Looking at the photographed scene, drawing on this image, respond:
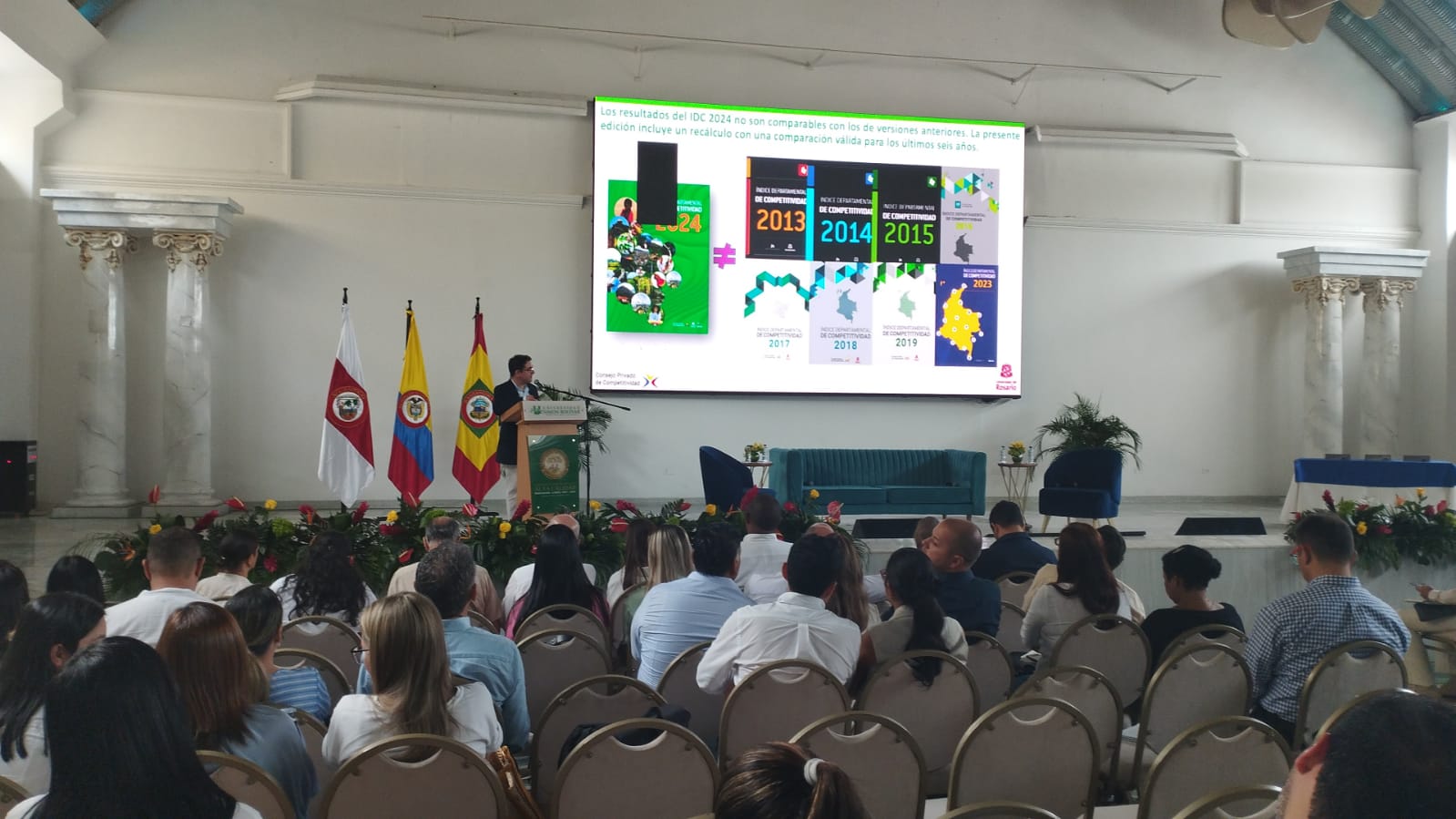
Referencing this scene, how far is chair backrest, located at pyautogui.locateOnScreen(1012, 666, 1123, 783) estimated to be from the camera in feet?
9.12

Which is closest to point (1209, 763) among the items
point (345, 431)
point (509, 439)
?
point (345, 431)

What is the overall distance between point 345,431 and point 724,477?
3006 mm

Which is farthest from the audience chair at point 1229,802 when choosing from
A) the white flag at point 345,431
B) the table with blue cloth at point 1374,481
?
the table with blue cloth at point 1374,481

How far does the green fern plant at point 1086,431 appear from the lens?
10836 mm

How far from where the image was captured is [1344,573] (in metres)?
3.43

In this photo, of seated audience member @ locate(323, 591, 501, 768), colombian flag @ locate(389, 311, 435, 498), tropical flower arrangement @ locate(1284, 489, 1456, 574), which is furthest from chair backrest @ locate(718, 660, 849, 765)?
colombian flag @ locate(389, 311, 435, 498)

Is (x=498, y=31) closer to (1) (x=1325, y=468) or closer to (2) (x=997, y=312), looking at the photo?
(2) (x=997, y=312)

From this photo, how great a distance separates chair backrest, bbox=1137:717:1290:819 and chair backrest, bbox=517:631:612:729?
1.63m

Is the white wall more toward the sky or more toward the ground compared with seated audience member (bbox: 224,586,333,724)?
more toward the sky

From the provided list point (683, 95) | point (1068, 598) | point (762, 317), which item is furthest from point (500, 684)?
point (683, 95)

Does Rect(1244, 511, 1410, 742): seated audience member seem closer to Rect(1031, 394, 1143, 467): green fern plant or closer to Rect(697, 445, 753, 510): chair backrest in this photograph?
Rect(697, 445, 753, 510): chair backrest

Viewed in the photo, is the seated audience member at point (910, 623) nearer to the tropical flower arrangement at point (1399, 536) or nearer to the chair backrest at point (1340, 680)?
the chair backrest at point (1340, 680)

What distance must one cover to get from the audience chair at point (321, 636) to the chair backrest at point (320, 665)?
412 mm

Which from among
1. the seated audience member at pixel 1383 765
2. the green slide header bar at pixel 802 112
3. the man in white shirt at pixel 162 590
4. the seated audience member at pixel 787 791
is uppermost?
the green slide header bar at pixel 802 112
